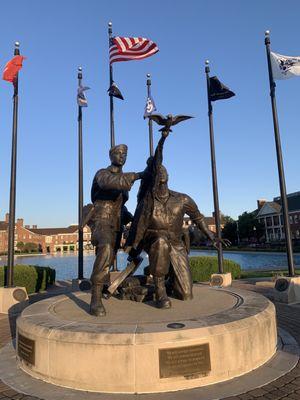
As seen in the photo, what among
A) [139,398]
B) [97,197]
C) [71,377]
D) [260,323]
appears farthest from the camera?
[97,197]

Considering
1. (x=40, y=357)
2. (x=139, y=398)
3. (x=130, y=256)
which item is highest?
(x=130, y=256)

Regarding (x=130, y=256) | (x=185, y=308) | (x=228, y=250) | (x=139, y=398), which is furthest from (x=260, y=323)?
(x=228, y=250)

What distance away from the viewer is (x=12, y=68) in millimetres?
11930

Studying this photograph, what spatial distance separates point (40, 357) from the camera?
489 centimetres

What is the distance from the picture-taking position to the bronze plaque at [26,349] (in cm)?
504

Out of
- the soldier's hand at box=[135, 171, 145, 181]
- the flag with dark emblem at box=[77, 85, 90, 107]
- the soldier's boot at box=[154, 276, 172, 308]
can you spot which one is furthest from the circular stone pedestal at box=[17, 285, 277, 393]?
the flag with dark emblem at box=[77, 85, 90, 107]

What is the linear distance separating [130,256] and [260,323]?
3061 millimetres

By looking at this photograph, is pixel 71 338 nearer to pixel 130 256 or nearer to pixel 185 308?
pixel 185 308

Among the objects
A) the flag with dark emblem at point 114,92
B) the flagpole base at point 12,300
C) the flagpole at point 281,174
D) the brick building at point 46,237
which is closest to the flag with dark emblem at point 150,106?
the flag with dark emblem at point 114,92

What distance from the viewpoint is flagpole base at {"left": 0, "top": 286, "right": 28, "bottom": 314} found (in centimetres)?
1060

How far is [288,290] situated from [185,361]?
22.8ft

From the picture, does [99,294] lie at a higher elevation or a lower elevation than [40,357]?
higher

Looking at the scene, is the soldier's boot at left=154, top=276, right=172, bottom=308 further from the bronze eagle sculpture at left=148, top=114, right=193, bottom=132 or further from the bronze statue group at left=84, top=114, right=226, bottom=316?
the bronze eagle sculpture at left=148, top=114, right=193, bottom=132

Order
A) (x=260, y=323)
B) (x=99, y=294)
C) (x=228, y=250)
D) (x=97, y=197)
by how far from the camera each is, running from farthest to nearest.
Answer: (x=228, y=250)
(x=97, y=197)
(x=99, y=294)
(x=260, y=323)
